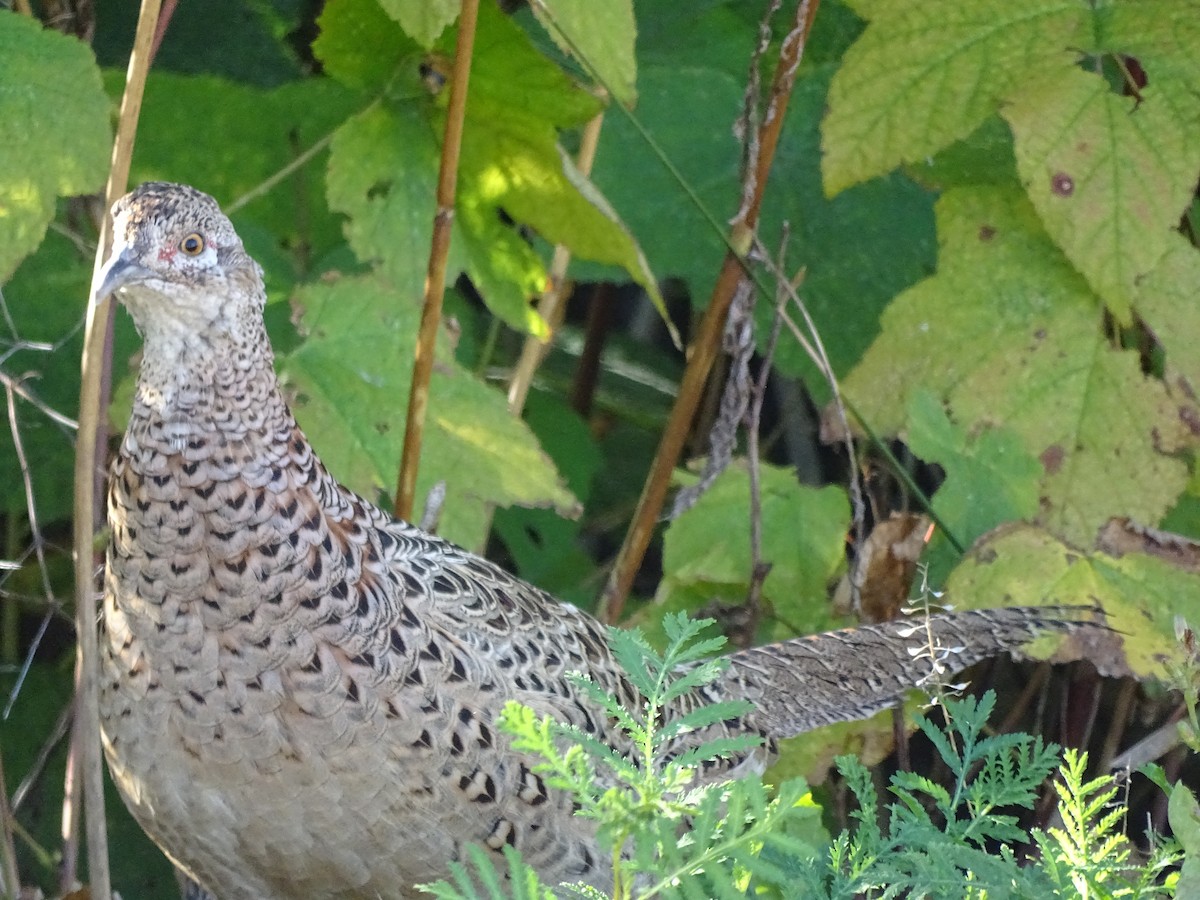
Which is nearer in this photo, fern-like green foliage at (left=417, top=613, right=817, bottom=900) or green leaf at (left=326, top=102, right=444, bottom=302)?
fern-like green foliage at (left=417, top=613, right=817, bottom=900)

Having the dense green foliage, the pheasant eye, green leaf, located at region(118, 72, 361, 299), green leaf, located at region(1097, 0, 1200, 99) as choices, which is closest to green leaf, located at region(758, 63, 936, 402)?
the dense green foliage

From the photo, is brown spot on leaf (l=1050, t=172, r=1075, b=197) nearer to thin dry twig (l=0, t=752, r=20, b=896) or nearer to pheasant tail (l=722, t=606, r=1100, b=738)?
pheasant tail (l=722, t=606, r=1100, b=738)

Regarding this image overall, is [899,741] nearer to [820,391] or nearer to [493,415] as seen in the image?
[820,391]

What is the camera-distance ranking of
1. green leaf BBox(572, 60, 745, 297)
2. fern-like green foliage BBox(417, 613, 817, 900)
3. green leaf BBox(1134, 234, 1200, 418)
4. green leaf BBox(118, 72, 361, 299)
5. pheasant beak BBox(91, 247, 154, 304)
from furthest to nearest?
green leaf BBox(572, 60, 745, 297) → green leaf BBox(118, 72, 361, 299) → green leaf BBox(1134, 234, 1200, 418) → pheasant beak BBox(91, 247, 154, 304) → fern-like green foliage BBox(417, 613, 817, 900)

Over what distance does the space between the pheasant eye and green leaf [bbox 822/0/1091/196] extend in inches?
37.6

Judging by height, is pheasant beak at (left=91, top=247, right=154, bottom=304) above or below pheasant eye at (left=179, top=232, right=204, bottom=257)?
below

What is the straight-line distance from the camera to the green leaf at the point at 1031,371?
7.47 ft

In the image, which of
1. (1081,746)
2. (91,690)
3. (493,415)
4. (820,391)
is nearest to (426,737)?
(91,690)

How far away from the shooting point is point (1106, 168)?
2127mm

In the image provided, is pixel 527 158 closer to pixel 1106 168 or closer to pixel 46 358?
pixel 1106 168

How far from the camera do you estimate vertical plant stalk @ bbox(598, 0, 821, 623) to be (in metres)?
2.28

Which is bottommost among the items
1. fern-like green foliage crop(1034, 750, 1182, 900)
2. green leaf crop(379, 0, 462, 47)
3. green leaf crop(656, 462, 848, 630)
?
green leaf crop(656, 462, 848, 630)

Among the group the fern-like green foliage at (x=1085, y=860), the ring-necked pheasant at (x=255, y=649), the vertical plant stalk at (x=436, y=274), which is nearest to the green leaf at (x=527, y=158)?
the vertical plant stalk at (x=436, y=274)

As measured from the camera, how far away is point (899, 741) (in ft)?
7.99
